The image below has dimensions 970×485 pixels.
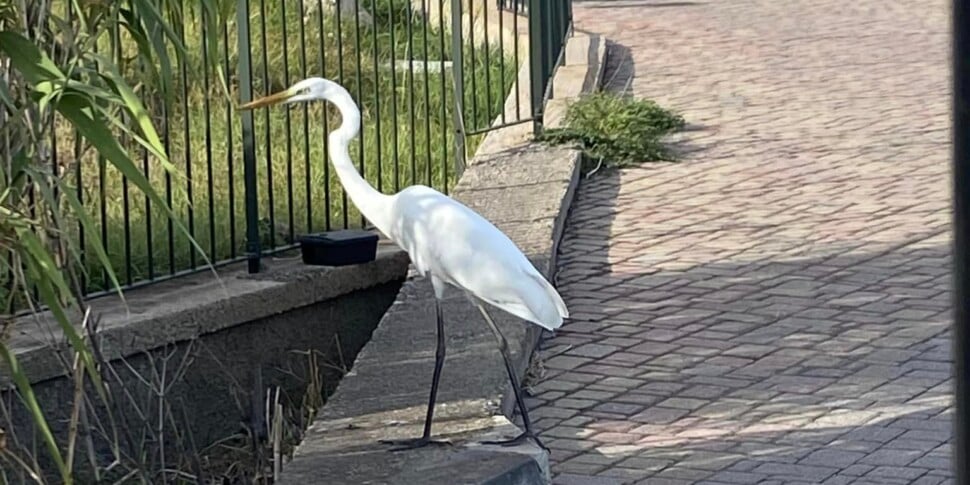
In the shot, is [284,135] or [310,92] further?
[284,135]

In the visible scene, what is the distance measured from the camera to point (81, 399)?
415 cm

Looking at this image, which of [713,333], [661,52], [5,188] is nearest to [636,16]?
[661,52]

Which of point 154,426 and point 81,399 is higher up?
point 81,399

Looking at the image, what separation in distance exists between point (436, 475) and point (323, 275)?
2389 millimetres

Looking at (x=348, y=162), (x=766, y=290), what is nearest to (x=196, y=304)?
(x=348, y=162)

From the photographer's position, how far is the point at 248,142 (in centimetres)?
626

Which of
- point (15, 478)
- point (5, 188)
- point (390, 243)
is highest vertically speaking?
point (5, 188)

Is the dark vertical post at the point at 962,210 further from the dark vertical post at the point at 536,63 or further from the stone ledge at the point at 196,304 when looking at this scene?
the dark vertical post at the point at 536,63

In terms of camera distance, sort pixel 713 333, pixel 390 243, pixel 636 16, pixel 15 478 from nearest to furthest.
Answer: pixel 15 478 < pixel 713 333 < pixel 390 243 < pixel 636 16

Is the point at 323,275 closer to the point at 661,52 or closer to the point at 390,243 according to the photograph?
the point at 390,243

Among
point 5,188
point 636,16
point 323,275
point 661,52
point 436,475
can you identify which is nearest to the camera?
point 5,188

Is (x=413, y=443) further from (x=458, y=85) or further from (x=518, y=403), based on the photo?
(x=458, y=85)

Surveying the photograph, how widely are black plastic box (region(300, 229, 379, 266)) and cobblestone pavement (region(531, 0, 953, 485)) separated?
802 mm

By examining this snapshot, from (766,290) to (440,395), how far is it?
6.50 ft
